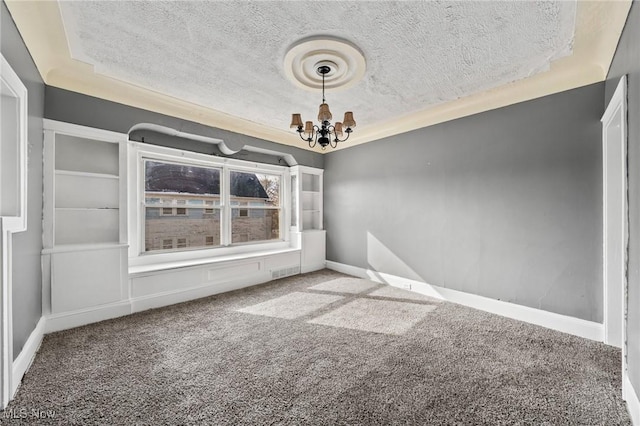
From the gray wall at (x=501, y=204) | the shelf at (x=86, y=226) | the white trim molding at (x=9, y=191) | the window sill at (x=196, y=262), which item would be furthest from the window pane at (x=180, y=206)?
the gray wall at (x=501, y=204)

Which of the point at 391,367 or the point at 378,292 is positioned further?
the point at 378,292

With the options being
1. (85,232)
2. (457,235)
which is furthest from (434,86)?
(85,232)

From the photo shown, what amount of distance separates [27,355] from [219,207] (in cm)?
266

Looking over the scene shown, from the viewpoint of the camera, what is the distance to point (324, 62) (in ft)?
7.98

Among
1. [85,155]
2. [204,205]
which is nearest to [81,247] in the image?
[85,155]

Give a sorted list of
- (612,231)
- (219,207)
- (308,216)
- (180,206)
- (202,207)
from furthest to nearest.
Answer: (308,216) < (219,207) < (202,207) < (180,206) < (612,231)

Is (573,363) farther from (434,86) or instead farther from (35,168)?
(35,168)

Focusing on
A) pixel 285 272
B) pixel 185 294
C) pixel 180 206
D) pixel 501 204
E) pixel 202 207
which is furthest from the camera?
pixel 285 272

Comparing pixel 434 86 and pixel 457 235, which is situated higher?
pixel 434 86

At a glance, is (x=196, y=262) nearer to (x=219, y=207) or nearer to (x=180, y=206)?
(x=180, y=206)

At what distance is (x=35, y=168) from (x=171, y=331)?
1922 mm

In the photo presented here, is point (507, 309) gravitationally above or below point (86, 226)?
below

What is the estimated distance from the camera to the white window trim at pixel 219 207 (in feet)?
11.5

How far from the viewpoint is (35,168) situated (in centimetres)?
235
